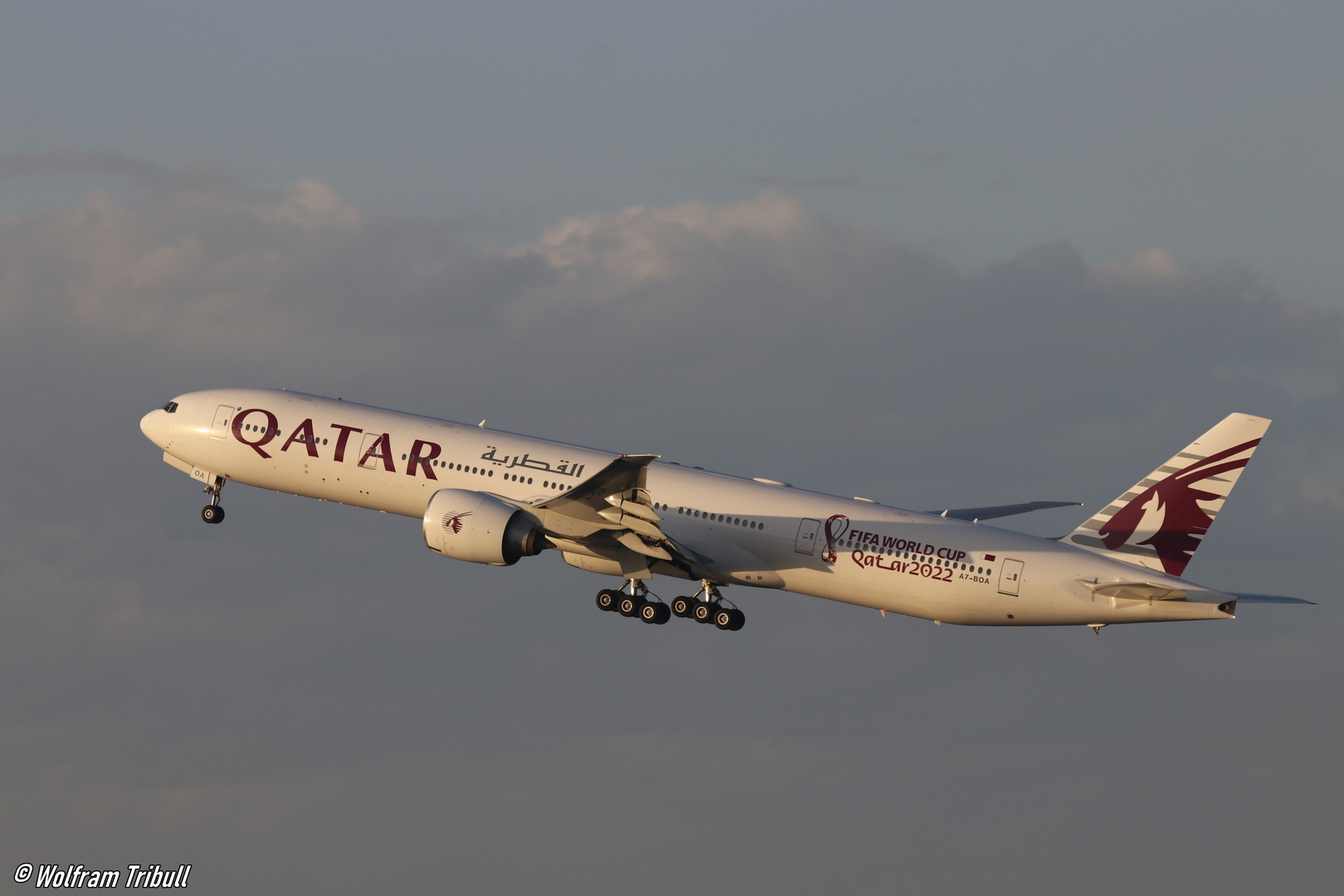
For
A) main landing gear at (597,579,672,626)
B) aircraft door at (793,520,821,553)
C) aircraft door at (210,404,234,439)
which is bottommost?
main landing gear at (597,579,672,626)

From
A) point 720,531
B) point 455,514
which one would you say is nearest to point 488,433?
point 455,514

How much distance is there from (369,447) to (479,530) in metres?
7.80

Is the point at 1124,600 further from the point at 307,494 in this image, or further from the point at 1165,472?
the point at 307,494

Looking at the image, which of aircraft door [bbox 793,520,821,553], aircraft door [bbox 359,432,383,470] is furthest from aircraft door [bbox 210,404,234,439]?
aircraft door [bbox 793,520,821,553]

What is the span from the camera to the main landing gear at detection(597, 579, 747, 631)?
51250 millimetres

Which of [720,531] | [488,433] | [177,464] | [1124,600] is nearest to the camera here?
[1124,600]

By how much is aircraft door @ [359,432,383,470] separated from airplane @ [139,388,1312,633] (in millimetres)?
47

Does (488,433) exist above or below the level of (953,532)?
above

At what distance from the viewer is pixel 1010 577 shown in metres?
46.1

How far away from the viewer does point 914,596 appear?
4734cm

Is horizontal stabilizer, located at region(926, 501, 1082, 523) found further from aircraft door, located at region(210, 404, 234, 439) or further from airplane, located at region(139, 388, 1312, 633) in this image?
aircraft door, located at region(210, 404, 234, 439)

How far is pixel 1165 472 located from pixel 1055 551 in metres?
4.32

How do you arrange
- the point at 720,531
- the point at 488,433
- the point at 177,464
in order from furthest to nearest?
1. the point at 177,464
2. the point at 488,433
3. the point at 720,531

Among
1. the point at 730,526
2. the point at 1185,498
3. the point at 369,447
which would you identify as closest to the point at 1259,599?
the point at 1185,498
